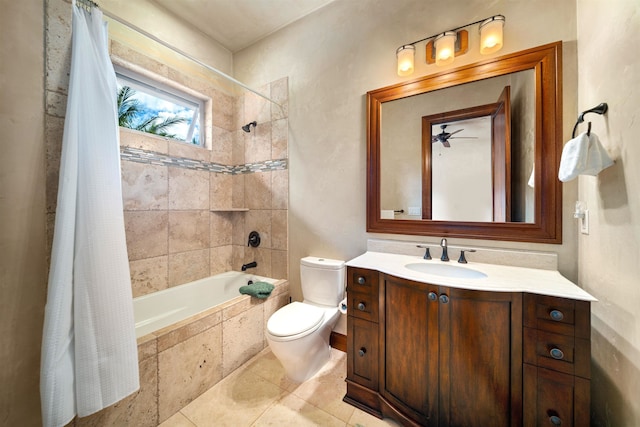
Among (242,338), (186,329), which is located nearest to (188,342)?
(186,329)

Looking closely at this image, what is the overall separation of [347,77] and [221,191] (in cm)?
174

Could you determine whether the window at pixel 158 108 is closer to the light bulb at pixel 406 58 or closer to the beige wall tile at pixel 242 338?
the beige wall tile at pixel 242 338

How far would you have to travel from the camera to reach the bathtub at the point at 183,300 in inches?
77.2

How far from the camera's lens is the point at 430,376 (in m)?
1.17

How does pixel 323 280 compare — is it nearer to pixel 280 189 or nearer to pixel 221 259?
pixel 280 189

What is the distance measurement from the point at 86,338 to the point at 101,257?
1.08 ft

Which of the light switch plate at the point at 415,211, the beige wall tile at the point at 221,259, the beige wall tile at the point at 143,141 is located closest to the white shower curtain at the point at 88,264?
the beige wall tile at the point at 143,141

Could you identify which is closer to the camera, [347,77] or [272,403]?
[272,403]

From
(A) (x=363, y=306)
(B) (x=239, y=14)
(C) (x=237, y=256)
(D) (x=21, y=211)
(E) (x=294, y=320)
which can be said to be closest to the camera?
(D) (x=21, y=211)

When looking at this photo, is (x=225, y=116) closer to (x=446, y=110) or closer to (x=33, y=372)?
(x=446, y=110)

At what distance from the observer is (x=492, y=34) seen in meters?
1.41

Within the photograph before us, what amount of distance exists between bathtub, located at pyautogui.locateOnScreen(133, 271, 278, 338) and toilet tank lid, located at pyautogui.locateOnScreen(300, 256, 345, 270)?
487 mm

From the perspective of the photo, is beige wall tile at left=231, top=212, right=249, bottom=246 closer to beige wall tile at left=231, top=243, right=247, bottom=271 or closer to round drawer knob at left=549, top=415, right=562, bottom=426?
beige wall tile at left=231, top=243, right=247, bottom=271

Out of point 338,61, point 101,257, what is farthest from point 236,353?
point 338,61
